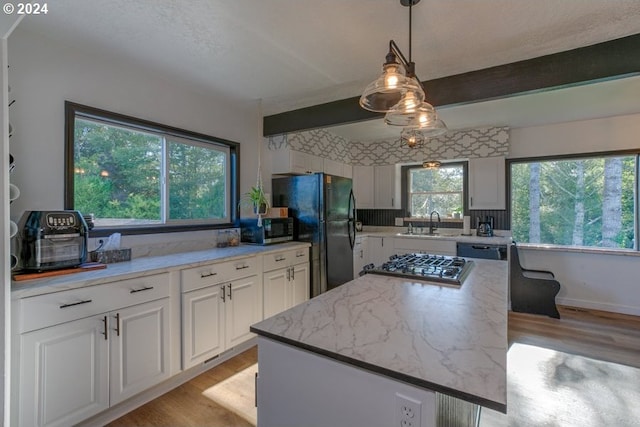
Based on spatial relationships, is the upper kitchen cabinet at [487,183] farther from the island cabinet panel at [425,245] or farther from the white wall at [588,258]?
the island cabinet panel at [425,245]

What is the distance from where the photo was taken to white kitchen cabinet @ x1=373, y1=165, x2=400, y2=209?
4973 mm

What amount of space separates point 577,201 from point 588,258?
75 cm

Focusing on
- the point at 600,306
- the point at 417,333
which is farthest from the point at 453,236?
the point at 417,333

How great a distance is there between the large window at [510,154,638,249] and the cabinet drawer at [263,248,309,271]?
309 cm

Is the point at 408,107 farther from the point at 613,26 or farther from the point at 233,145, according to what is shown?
the point at 233,145

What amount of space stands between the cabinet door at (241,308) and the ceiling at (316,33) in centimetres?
182

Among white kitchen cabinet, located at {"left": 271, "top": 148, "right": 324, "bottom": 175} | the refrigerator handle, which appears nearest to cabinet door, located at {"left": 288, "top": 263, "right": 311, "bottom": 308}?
Result: the refrigerator handle

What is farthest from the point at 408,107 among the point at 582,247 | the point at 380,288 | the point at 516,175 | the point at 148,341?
the point at 582,247

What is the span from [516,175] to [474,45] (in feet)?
9.40

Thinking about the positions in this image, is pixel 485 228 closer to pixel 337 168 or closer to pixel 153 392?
pixel 337 168

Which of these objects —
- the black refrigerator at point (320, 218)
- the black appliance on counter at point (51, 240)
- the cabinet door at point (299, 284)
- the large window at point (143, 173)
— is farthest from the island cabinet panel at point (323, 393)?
the black refrigerator at point (320, 218)

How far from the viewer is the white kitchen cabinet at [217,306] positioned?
2.19 metres

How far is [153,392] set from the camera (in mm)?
2062

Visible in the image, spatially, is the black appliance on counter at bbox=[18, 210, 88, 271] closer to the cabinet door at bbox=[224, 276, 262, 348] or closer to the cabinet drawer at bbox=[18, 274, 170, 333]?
the cabinet drawer at bbox=[18, 274, 170, 333]
